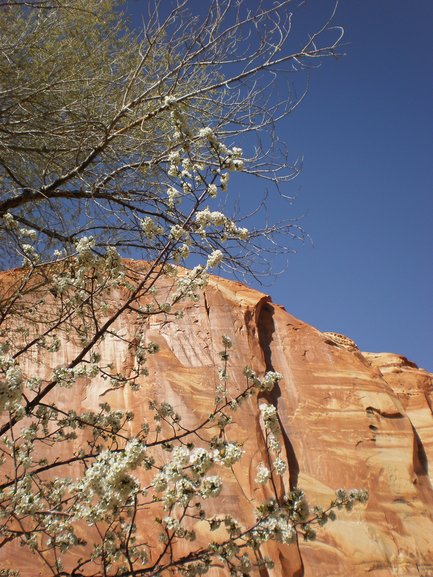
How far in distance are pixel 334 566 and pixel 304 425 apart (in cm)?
261

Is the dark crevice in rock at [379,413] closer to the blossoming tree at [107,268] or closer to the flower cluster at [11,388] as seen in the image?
the blossoming tree at [107,268]

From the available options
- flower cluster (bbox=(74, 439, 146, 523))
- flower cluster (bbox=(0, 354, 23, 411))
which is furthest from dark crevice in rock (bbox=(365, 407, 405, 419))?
flower cluster (bbox=(0, 354, 23, 411))

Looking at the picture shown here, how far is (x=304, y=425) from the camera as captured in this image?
10133 mm

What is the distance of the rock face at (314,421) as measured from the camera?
8.54 m

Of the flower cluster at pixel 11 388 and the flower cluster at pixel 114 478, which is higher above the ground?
the flower cluster at pixel 11 388

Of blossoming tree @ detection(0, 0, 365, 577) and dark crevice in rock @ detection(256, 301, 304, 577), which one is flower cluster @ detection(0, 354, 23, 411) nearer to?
blossoming tree @ detection(0, 0, 365, 577)

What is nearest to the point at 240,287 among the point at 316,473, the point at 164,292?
the point at 164,292

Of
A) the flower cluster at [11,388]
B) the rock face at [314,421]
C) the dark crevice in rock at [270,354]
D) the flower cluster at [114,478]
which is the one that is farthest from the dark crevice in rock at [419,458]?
the flower cluster at [11,388]

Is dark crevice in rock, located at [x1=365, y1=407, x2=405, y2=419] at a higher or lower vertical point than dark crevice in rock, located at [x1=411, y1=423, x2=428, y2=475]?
higher

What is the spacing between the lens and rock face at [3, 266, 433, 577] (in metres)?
8.54

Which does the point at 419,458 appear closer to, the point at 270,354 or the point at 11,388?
the point at 270,354

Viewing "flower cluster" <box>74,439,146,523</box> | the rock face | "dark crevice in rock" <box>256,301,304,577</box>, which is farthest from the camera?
"dark crevice in rock" <box>256,301,304,577</box>

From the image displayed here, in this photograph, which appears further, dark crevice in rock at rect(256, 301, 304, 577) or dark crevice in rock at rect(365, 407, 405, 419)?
dark crevice in rock at rect(365, 407, 405, 419)

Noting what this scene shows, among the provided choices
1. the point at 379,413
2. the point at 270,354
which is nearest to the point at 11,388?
the point at 270,354
